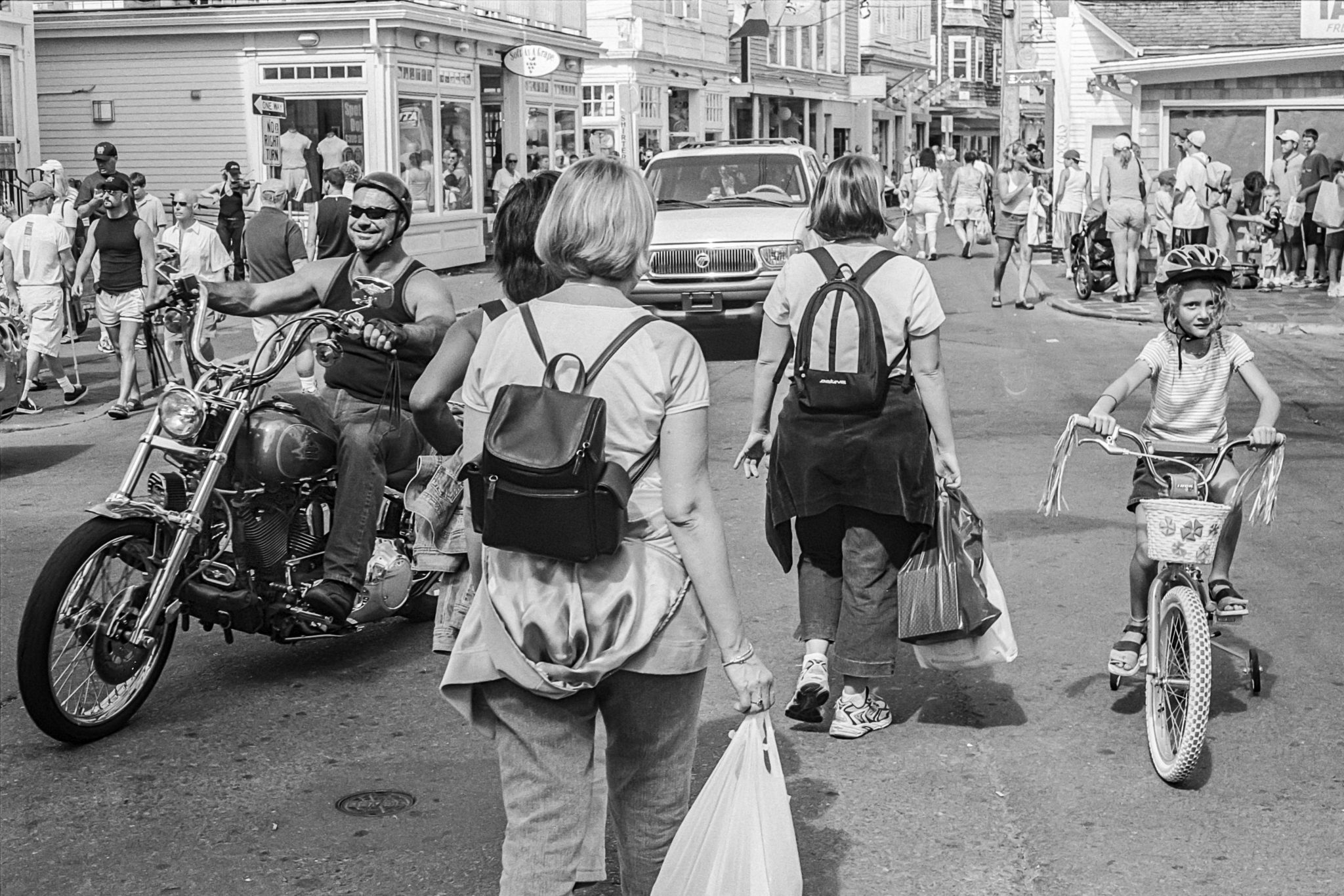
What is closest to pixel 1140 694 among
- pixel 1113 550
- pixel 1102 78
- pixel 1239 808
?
pixel 1239 808

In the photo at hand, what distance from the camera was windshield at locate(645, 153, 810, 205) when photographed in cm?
1700

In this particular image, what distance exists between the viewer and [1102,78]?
27.2 metres

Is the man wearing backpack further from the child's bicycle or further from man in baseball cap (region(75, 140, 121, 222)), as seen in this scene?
the child's bicycle

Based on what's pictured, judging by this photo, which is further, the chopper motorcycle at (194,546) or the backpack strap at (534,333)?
the chopper motorcycle at (194,546)

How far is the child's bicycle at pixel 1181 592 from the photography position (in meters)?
4.71

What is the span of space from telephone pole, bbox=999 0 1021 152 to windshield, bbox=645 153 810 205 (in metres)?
16.5

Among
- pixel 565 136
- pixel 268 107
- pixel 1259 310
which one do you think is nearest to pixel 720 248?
pixel 1259 310

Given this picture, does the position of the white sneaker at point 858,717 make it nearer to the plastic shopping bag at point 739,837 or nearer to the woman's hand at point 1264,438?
the woman's hand at point 1264,438

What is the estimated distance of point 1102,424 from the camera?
16.4 ft

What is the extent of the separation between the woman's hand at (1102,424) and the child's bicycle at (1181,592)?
0.07 ft

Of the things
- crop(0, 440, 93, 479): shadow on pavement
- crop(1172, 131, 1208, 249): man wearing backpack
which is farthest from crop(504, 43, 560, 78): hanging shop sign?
crop(0, 440, 93, 479): shadow on pavement

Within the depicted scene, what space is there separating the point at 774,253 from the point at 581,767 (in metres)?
12.4

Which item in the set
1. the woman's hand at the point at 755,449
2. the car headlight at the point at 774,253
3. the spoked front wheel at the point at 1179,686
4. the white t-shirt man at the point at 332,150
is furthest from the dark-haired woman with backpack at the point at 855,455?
the white t-shirt man at the point at 332,150

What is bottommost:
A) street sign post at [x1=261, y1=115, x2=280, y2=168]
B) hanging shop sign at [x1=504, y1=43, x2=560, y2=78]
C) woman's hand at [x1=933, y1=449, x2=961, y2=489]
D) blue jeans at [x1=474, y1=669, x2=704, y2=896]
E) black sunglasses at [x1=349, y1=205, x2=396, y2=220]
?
blue jeans at [x1=474, y1=669, x2=704, y2=896]
